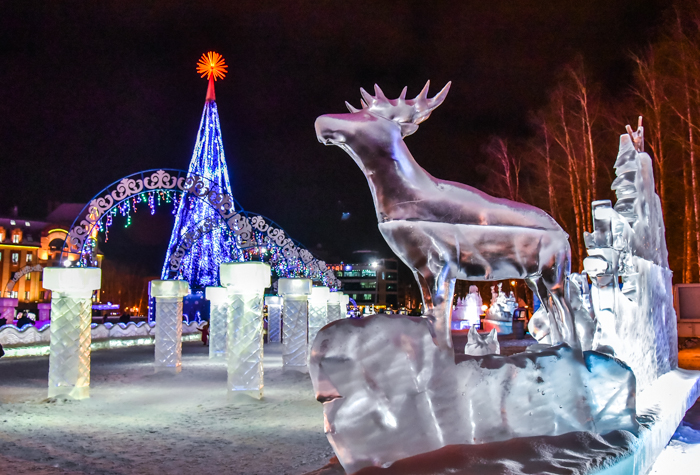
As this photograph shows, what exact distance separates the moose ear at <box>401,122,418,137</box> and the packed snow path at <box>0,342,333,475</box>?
11.8ft

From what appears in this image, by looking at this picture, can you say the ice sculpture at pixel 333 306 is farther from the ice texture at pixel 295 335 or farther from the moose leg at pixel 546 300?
the moose leg at pixel 546 300

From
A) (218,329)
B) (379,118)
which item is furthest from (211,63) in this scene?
(379,118)

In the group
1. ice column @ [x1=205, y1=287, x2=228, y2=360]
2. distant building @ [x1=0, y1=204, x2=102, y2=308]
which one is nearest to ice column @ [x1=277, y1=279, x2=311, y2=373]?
ice column @ [x1=205, y1=287, x2=228, y2=360]

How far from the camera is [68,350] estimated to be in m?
9.98

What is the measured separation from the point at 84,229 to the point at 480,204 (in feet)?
29.7

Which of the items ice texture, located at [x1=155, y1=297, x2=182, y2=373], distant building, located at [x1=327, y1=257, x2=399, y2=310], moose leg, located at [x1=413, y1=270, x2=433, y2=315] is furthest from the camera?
distant building, located at [x1=327, y1=257, x2=399, y2=310]

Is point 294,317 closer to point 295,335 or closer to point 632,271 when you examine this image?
point 295,335

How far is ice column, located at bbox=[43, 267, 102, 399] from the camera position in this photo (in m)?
9.84

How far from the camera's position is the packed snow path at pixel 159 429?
18.9ft

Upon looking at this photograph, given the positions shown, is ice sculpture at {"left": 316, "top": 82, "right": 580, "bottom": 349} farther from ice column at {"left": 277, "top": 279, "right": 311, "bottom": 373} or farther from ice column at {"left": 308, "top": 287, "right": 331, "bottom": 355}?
ice column at {"left": 308, "top": 287, "right": 331, "bottom": 355}

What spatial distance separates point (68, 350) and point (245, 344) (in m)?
3.17

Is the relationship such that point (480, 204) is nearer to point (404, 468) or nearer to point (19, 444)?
point (404, 468)

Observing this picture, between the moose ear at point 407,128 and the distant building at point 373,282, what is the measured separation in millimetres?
90520

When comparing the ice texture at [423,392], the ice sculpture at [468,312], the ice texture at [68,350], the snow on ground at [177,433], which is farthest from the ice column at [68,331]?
the ice sculpture at [468,312]
